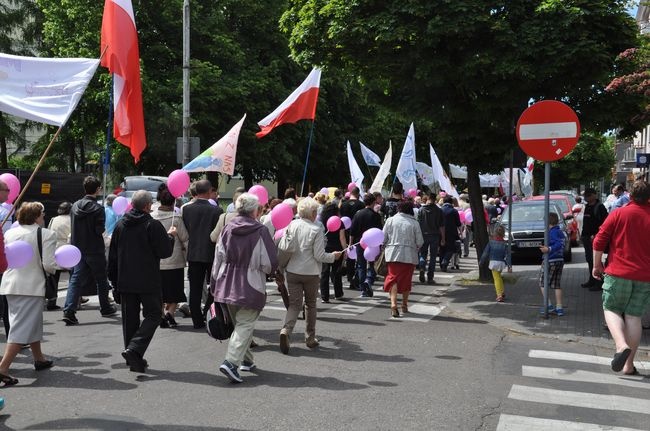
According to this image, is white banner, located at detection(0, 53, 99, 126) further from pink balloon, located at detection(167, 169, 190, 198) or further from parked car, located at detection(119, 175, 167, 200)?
parked car, located at detection(119, 175, 167, 200)

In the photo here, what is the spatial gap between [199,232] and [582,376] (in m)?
4.70

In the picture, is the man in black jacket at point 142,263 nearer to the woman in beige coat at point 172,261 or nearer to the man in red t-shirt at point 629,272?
the woman in beige coat at point 172,261

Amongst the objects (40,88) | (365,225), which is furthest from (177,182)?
(365,225)

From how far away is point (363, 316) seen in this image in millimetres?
10023

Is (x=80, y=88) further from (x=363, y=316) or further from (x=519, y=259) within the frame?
(x=519, y=259)

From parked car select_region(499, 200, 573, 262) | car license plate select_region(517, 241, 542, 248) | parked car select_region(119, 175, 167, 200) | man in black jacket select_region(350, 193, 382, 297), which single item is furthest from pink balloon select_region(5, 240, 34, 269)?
parked car select_region(119, 175, 167, 200)

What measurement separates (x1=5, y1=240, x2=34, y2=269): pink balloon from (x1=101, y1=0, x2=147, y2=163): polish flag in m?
2.80

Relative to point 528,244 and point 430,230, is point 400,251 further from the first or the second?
point 528,244

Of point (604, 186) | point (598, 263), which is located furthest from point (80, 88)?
point (604, 186)

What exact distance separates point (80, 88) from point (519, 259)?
13.6 m

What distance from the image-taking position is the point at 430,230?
14438mm

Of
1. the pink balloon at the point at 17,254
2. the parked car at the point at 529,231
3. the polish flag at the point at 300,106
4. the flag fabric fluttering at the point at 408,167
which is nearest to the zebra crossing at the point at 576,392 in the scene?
the pink balloon at the point at 17,254

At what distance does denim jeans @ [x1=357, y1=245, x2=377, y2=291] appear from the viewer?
40.0ft

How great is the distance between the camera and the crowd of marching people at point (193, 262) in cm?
643
